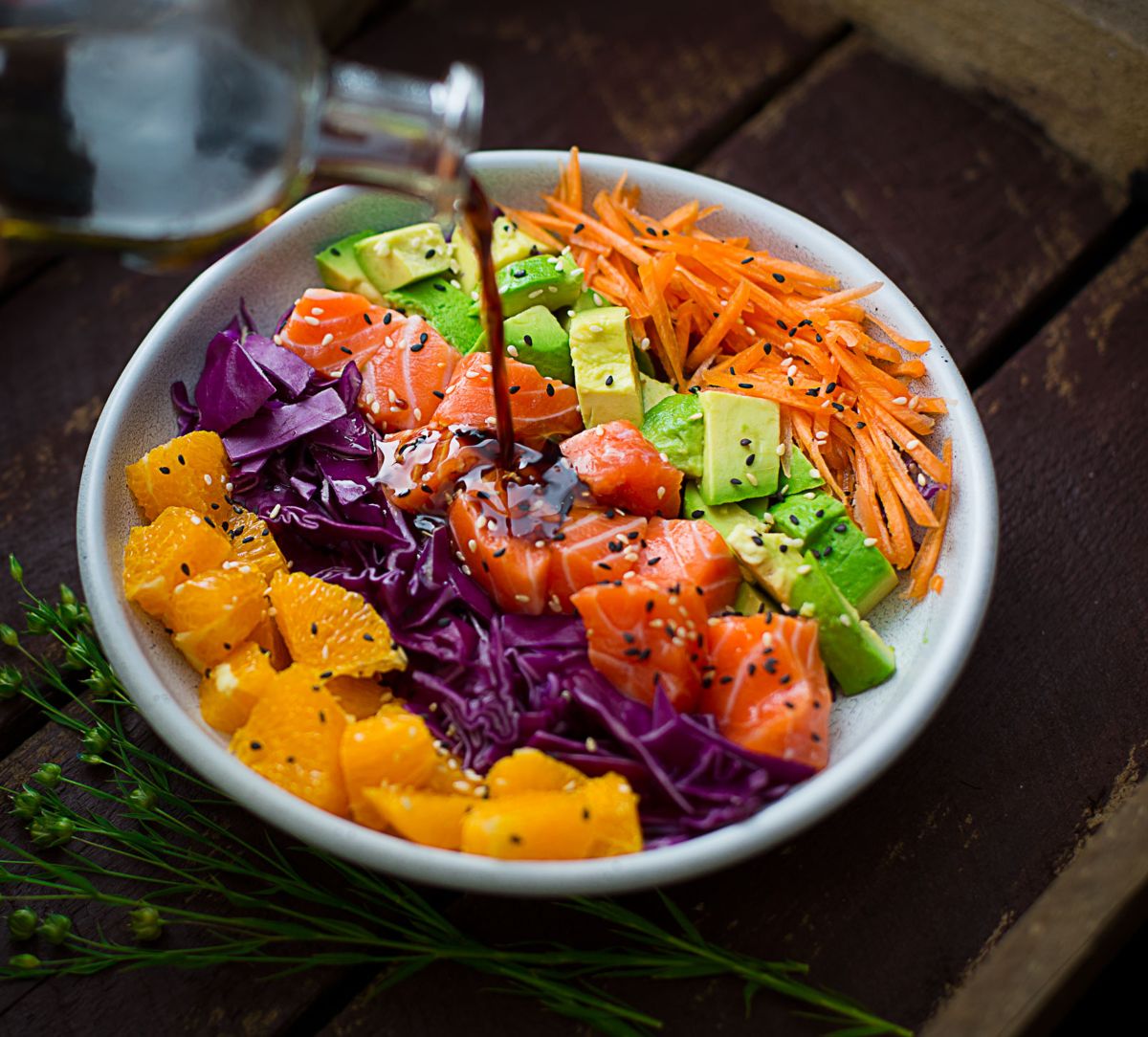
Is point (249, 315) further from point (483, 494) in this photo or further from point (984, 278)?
point (984, 278)

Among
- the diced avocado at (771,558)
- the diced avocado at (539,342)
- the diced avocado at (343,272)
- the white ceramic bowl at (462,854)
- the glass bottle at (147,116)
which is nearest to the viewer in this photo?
the glass bottle at (147,116)

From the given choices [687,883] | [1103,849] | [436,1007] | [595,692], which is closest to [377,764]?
[595,692]

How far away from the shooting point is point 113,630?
1963 millimetres

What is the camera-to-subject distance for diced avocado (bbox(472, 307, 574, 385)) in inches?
93.0

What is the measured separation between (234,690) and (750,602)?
0.94 m

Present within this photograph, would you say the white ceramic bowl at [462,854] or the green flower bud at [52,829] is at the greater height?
the white ceramic bowl at [462,854]

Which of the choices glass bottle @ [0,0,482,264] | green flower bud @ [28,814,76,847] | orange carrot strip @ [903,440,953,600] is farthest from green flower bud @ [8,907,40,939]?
orange carrot strip @ [903,440,953,600]

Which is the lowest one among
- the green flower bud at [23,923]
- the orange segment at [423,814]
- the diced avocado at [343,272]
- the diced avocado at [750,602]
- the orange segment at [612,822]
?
the green flower bud at [23,923]

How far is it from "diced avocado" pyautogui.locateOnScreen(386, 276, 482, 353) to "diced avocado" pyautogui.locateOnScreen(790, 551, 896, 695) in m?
0.88

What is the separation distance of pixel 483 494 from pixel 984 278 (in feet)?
4.95

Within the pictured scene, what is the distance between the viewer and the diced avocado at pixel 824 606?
208 centimetres

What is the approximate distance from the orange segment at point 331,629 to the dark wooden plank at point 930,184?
1627 millimetres

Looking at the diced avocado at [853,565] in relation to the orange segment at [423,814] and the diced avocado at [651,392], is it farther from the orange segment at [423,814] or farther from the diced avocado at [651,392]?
the orange segment at [423,814]

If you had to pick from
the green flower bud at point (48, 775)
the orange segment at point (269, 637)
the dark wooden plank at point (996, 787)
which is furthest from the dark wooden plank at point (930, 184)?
the green flower bud at point (48, 775)
